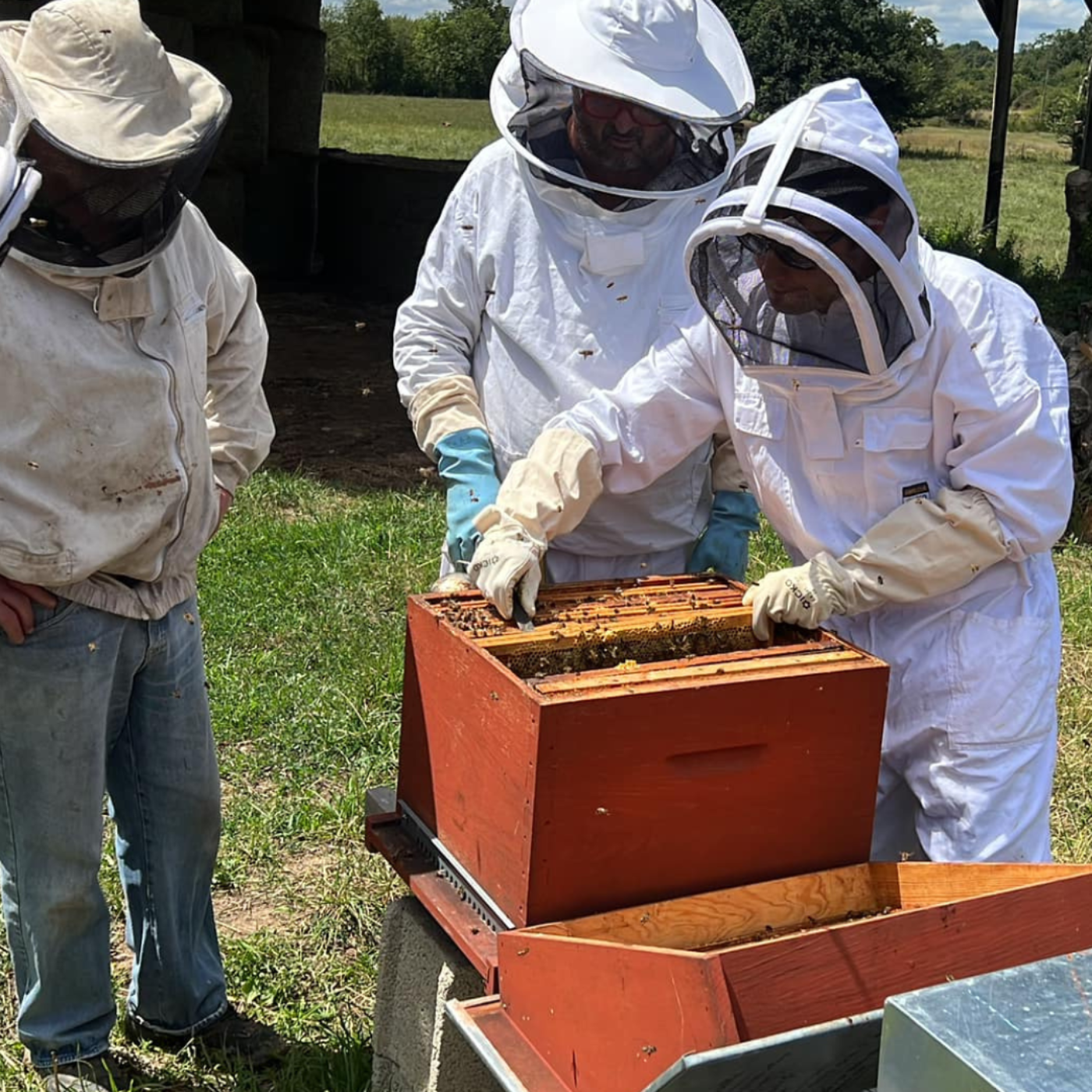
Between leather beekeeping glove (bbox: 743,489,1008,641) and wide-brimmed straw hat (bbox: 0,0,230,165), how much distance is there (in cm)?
117

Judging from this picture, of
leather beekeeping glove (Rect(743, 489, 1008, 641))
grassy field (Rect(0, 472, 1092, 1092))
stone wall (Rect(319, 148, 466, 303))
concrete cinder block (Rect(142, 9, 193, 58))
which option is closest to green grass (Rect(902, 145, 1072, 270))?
stone wall (Rect(319, 148, 466, 303))

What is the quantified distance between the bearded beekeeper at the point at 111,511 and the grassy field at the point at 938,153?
47.0ft

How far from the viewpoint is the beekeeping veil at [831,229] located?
6.21ft

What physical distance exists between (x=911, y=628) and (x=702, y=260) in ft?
2.33

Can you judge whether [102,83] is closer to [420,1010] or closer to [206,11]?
[420,1010]

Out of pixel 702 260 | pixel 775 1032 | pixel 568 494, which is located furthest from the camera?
pixel 568 494

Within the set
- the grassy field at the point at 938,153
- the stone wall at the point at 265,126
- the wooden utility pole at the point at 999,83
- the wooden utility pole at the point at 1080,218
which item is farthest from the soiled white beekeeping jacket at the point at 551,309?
the grassy field at the point at 938,153

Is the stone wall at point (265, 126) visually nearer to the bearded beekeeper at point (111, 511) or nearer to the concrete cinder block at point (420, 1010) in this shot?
the bearded beekeeper at point (111, 511)

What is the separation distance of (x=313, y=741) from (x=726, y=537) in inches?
72.3

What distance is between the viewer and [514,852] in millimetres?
1749

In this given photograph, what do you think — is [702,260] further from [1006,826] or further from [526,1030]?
[526,1030]

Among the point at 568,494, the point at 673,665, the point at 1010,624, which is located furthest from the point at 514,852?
the point at 1010,624

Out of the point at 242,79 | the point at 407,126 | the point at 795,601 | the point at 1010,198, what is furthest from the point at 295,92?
the point at 407,126

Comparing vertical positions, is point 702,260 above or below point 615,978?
above
